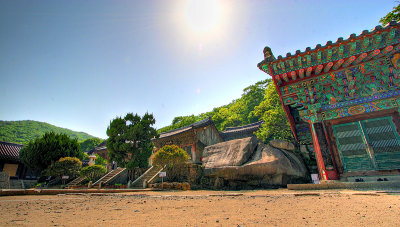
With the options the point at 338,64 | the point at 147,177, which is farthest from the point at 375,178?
the point at 147,177

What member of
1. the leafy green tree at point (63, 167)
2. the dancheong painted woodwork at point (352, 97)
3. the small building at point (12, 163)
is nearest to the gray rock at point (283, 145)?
the dancheong painted woodwork at point (352, 97)

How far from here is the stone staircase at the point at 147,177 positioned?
1402 cm

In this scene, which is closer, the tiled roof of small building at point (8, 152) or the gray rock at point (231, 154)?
the gray rock at point (231, 154)

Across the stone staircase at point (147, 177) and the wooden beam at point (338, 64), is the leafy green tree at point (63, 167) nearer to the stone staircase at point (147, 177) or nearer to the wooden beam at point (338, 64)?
the stone staircase at point (147, 177)

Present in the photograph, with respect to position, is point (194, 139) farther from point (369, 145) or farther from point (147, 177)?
point (369, 145)

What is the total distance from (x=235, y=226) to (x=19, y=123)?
290 ft

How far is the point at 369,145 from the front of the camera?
6.42 m

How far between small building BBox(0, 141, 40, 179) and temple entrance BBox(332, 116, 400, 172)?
3015 cm

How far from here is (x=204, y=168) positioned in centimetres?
1231

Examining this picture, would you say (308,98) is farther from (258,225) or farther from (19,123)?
(19,123)

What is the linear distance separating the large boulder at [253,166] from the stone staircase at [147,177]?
4.55m

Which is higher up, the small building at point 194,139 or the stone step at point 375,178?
the small building at point 194,139

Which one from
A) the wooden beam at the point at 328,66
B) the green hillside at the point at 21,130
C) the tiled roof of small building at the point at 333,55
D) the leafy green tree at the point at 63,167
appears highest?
the green hillside at the point at 21,130

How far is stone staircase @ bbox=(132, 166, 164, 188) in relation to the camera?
14023 millimetres
